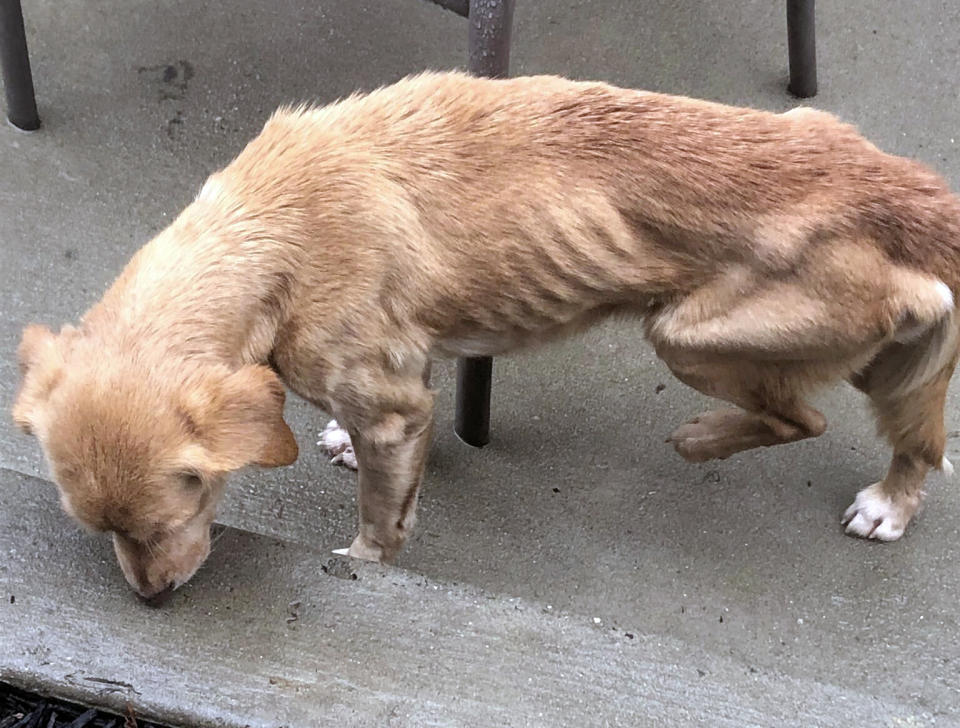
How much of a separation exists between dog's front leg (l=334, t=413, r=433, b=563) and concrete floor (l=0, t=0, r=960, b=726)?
189 mm

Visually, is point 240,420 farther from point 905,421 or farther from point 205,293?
point 905,421

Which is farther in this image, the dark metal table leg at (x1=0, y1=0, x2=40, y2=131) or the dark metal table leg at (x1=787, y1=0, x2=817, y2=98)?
the dark metal table leg at (x1=787, y1=0, x2=817, y2=98)

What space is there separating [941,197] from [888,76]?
226 centimetres

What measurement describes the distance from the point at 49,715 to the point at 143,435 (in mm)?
564

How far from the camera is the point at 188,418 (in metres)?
1.92

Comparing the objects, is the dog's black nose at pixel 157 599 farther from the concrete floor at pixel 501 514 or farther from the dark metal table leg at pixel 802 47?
the dark metal table leg at pixel 802 47

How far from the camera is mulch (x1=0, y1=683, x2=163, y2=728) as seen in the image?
6.07 feet

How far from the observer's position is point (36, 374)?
203 cm

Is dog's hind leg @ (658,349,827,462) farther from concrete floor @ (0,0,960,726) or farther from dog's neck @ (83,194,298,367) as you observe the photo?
dog's neck @ (83,194,298,367)

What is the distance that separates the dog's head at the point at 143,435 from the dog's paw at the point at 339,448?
3.18 feet

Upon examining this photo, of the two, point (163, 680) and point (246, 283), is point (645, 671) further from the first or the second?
point (246, 283)

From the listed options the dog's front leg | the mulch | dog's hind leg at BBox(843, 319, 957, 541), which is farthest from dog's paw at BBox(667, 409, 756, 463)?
the mulch

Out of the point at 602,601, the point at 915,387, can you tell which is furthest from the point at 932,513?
the point at 602,601

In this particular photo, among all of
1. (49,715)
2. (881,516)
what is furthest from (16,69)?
(881,516)
